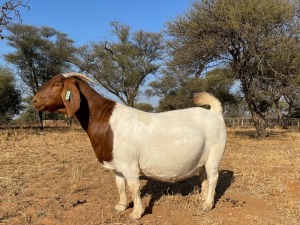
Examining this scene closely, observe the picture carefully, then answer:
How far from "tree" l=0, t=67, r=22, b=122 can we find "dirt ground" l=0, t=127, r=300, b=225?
19230 mm

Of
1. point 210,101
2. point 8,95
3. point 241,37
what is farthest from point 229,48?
point 8,95

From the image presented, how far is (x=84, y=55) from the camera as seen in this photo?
35000 millimetres

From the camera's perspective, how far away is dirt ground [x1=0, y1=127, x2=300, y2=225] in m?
4.79

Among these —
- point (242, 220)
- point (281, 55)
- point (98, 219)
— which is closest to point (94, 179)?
point (98, 219)

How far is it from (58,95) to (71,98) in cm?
26

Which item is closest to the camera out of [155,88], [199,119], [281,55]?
[199,119]

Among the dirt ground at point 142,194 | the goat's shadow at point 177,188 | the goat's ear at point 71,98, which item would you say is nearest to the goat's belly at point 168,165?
the dirt ground at point 142,194

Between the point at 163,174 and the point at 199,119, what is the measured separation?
108cm

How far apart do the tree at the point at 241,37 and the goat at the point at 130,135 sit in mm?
10820

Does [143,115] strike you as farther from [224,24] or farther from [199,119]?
[224,24]

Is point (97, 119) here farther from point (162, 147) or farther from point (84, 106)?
point (162, 147)

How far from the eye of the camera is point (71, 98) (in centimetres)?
457

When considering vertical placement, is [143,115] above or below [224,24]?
below

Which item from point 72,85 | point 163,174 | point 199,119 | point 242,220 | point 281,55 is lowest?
point 242,220
